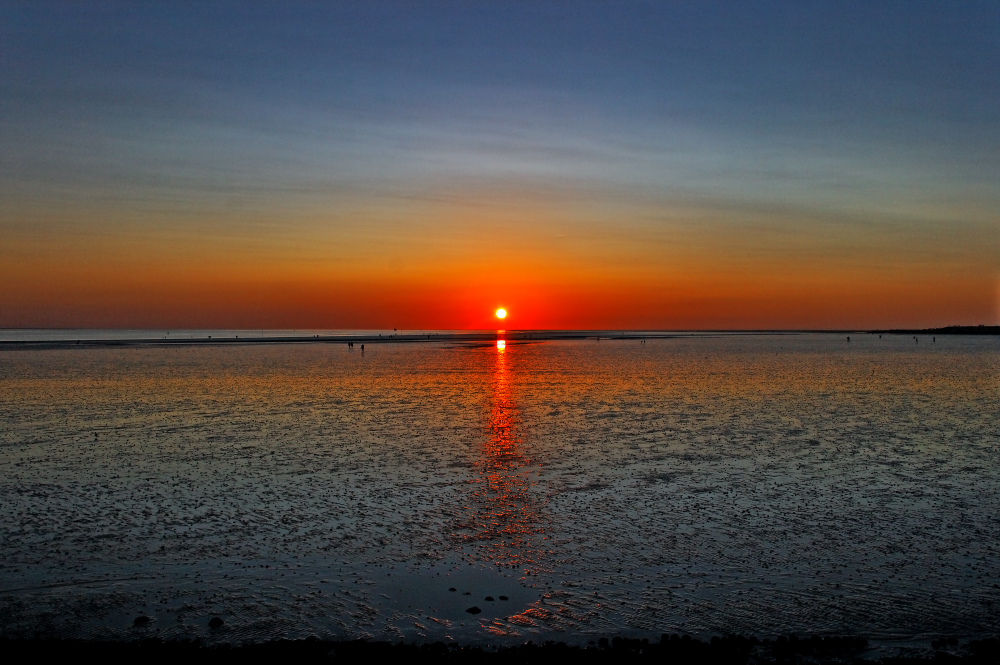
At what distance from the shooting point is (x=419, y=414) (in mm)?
35688

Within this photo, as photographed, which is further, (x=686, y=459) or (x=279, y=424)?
(x=279, y=424)

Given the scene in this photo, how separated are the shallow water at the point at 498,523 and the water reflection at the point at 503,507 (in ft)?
0.26

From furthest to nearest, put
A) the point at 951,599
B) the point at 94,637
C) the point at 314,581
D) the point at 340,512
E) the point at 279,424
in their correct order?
the point at 279,424 → the point at 340,512 → the point at 314,581 → the point at 951,599 → the point at 94,637

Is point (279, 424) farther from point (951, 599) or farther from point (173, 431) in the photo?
point (951, 599)

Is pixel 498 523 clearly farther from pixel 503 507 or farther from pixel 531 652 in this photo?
pixel 531 652

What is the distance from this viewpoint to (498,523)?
16.4m

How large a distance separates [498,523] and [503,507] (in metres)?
1.40

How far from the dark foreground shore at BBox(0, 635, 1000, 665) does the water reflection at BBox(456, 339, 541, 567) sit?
3.92 meters

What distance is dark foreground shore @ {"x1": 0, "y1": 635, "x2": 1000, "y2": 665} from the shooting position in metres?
9.64

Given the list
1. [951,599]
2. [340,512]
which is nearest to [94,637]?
[340,512]

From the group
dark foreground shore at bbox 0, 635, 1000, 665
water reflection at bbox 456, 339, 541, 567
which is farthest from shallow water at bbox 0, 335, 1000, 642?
dark foreground shore at bbox 0, 635, 1000, 665

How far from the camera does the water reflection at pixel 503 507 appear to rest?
47.7 ft

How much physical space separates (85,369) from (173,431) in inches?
1707

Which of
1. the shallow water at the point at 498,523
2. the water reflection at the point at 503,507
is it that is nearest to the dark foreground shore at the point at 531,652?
the shallow water at the point at 498,523
